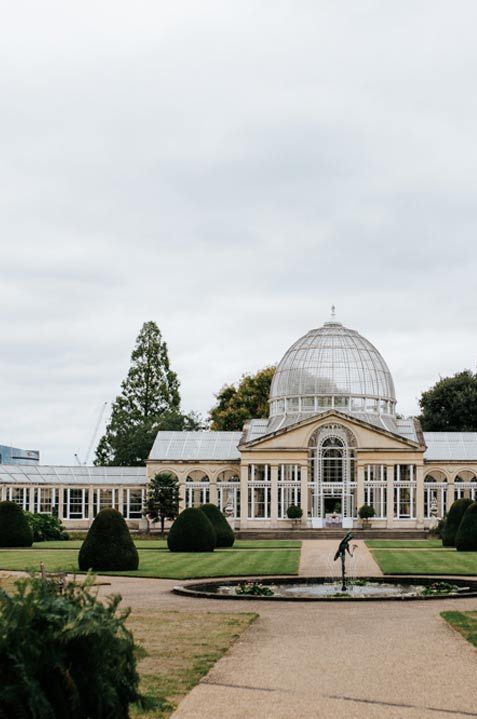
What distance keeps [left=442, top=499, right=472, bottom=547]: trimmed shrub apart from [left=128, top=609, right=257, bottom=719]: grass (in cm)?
2851

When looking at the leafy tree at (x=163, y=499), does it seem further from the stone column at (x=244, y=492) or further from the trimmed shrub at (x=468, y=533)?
the trimmed shrub at (x=468, y=533)

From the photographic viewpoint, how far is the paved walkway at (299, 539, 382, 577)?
1193 inches

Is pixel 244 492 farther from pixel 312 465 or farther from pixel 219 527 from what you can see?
pixel 219 527

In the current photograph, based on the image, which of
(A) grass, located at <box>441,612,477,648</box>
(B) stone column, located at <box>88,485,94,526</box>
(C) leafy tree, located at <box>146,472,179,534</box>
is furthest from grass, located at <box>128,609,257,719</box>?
(B) stone column, located at <box>88,485,94,526</box>

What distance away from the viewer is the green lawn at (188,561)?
30188 mm

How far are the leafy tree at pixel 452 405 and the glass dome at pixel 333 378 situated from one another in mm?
12254

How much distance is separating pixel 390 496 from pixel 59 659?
57.2 m

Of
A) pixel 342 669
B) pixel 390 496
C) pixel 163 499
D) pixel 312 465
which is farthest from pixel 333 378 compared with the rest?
pixel 342 669

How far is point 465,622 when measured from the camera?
18047mm

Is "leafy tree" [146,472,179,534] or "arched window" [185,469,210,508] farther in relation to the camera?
"arched window" [185,469,210,508]

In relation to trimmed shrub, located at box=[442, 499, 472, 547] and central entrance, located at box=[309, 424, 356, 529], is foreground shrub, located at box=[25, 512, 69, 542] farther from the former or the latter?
trimmed shrub, located at box=[442, 499, 472, 547]

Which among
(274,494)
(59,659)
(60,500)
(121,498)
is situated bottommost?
(59,659)

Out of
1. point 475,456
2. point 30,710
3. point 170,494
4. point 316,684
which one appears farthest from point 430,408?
point 30,710

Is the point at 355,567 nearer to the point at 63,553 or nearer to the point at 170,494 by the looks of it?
the point at 63,553
